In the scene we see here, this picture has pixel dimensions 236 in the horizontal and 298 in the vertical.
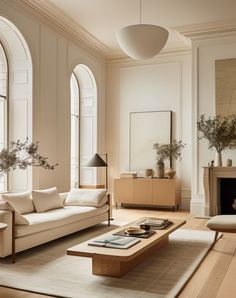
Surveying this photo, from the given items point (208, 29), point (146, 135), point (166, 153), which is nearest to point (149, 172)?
point (166, 153)

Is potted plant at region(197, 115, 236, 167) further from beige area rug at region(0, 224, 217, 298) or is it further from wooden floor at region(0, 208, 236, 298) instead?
beige area rug at region(0, 224, 217, 298)

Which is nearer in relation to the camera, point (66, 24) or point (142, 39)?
point (142, 39)

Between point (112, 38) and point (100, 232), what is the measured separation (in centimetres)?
457

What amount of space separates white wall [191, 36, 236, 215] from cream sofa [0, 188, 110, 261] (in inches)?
89.4

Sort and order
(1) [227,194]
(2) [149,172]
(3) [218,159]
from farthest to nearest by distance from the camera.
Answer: (2) [149,172], (1) [227,194], (3) [218,159]

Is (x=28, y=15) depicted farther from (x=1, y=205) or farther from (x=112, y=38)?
(x=1, y=205)

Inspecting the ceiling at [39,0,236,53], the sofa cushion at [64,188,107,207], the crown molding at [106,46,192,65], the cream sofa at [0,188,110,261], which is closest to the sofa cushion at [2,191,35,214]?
the cream sofa at [0,188,110,261]

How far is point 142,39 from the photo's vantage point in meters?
4.46

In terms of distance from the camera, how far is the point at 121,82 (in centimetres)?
923

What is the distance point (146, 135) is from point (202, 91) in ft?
5.98

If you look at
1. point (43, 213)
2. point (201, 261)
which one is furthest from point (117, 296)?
point (43, 213)

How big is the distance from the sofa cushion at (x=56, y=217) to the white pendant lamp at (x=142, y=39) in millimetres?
2373

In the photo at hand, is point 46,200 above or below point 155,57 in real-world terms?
below

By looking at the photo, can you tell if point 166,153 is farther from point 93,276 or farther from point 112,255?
point 112,255
